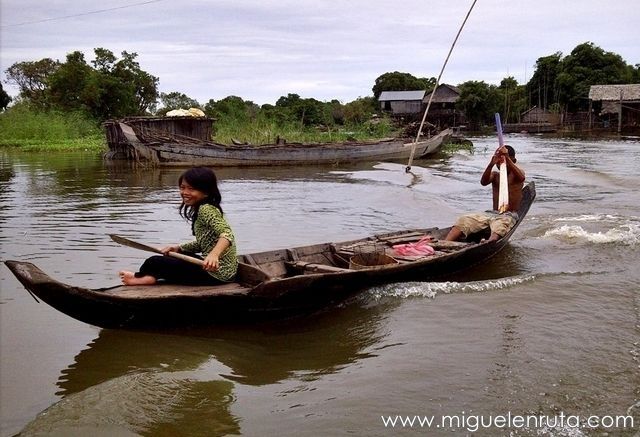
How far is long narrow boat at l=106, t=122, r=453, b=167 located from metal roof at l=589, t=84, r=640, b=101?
20133 millimetres

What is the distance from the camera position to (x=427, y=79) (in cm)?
4700

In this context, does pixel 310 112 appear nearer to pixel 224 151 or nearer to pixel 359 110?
pixel 359 110

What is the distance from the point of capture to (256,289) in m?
3.76

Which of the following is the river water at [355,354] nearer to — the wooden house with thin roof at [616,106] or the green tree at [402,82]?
the wooden house with thin roof at [616,106]

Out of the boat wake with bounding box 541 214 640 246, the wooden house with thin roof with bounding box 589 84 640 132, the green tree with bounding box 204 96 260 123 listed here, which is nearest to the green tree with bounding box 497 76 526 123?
the wooden house with thin roof with bounding box 589 84 640 132

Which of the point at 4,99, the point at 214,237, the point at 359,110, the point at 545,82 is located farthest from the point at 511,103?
the point at 214,237

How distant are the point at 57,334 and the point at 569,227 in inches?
257

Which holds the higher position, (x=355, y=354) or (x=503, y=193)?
(x=503, y=193)

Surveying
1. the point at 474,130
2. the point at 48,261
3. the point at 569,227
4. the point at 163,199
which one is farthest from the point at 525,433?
the point at 474,130

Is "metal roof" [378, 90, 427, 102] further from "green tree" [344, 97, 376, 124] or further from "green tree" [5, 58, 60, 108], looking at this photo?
"green tree" [5, 58, 60, 108]

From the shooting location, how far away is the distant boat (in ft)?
53.8

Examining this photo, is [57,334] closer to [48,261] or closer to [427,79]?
[48,261]

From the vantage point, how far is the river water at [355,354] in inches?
115

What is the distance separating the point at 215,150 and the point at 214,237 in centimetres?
1299
